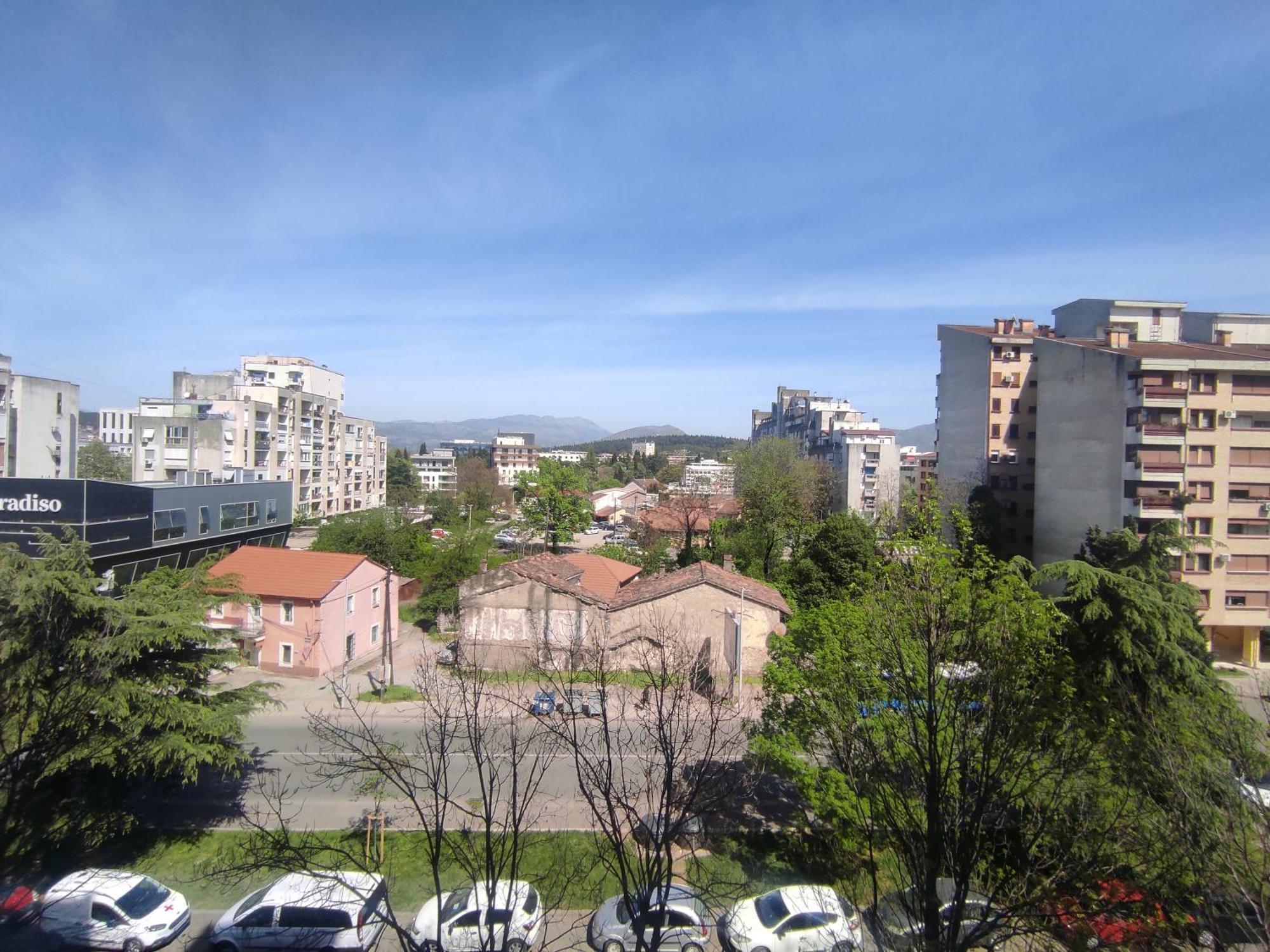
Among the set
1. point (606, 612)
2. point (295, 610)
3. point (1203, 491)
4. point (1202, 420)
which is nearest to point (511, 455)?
point (295, 610)

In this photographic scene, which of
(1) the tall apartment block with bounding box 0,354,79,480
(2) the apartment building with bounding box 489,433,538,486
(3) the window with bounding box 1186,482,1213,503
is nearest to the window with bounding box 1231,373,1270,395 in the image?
(3) the window with bounding box 1186,482,1213,503

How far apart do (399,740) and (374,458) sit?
124 ft

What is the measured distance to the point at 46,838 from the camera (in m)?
5.46

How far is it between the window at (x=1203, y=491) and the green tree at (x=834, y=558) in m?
8.19

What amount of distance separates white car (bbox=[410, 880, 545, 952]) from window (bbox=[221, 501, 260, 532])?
14.5 m

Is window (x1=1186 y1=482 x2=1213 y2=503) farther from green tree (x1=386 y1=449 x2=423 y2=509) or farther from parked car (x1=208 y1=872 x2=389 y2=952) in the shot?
green tree (x1=386 y1=449 x2=423 y2=509)

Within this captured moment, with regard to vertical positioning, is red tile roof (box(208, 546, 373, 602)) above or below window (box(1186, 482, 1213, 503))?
below

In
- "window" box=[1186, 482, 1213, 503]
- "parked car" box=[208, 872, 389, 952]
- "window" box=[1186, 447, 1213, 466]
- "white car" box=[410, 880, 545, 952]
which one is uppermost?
"window" box=[1186, 447, 1213, 466]

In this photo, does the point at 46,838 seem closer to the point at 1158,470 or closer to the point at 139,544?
the point at 139,544

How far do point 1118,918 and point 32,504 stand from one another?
17916 millimetres

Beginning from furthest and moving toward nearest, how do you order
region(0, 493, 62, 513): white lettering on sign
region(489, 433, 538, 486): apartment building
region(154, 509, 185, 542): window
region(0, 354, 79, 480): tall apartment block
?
1. region(489, 433, 538, 486): apartment building
2. region(0, 354, 79, 480): tall apartment block
3. region(154, 509, 185, 542): window
4. region(0, 493, 62, 513): white lettering on sign

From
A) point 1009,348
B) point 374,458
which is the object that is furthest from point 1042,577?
point 374,458

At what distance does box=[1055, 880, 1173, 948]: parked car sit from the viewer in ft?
13.5

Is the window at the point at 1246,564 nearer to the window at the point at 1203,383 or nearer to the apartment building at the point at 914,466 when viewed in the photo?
the window at the point at 1203,383
